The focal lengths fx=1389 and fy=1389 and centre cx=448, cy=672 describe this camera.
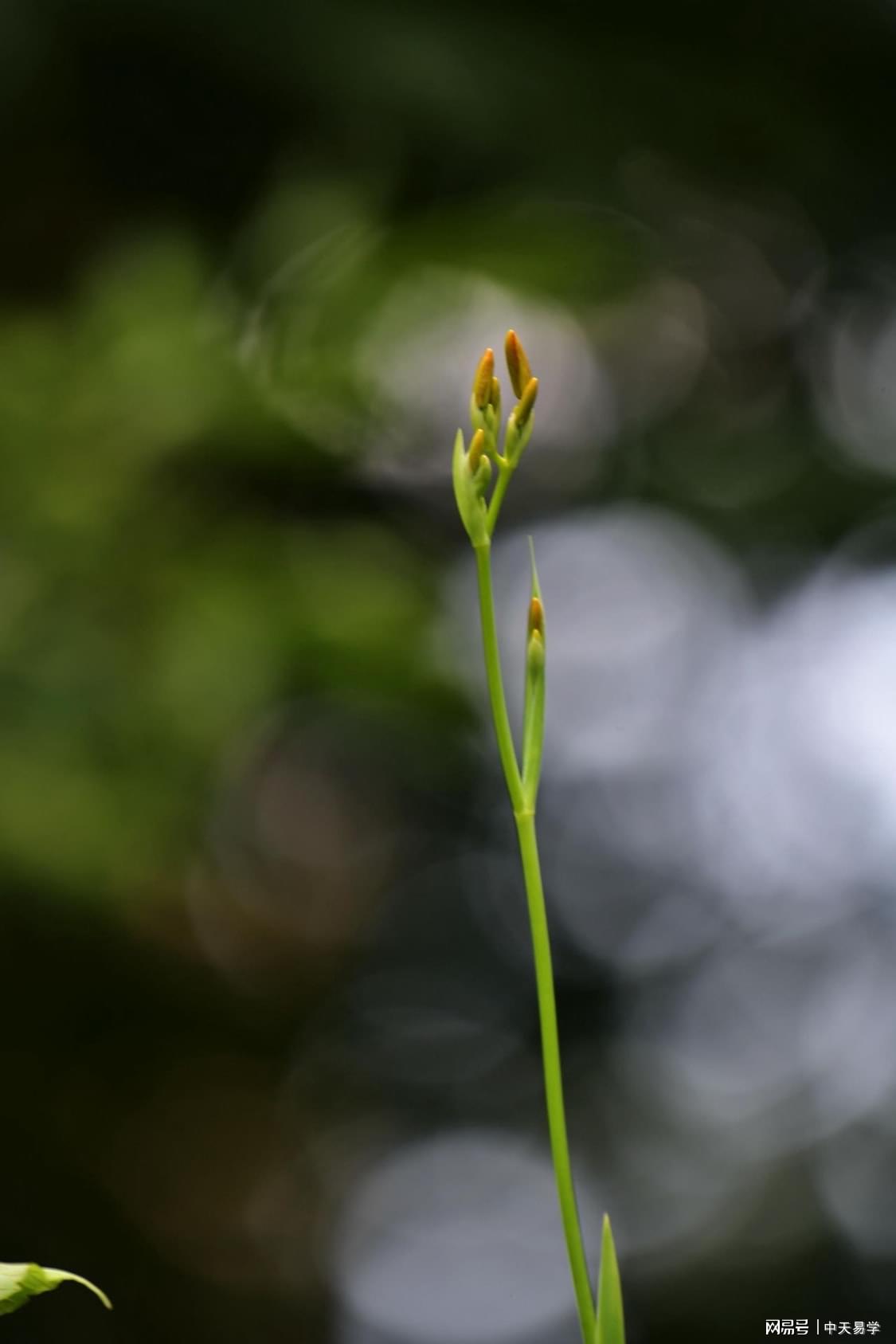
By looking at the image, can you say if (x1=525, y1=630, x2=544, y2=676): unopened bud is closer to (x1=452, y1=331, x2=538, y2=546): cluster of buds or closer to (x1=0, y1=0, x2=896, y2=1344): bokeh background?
(x1=452, y1=331, x2=538, y2=546): cluster of buds

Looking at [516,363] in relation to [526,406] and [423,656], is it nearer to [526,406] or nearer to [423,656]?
[526,406]

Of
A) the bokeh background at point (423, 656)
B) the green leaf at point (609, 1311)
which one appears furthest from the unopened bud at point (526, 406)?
the bokeh background at point (423, 656)

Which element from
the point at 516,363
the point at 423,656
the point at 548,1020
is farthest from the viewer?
the point at 423,656

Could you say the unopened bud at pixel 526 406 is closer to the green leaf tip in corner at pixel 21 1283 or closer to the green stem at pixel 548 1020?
the green stem at pixel 548 1020

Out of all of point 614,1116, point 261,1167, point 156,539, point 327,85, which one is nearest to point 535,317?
point 327,85

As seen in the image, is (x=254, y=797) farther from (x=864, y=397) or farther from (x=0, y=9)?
(x=864, y=397)

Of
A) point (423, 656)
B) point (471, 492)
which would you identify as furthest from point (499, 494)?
point (423, 656)

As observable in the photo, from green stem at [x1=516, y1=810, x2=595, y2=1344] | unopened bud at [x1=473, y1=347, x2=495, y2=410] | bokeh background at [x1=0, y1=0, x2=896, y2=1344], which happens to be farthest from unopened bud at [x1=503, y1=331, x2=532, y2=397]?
bokeh background at [x1=0, y1=0, x2=896, y2=1344]
